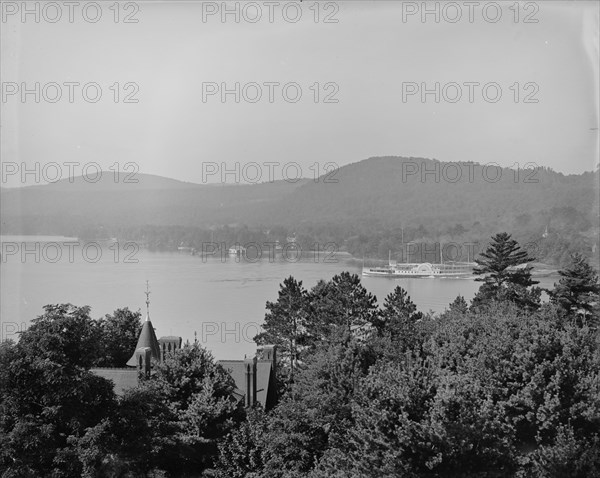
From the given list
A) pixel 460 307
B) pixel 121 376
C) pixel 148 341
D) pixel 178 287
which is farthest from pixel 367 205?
pixel 121 376

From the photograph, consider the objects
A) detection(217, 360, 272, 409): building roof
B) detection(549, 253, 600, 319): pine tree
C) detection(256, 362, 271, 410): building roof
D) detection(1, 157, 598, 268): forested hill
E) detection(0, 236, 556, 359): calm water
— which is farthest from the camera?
detection(1, 157, 598, 268): forested hill

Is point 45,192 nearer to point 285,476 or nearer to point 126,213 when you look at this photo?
point 126,213

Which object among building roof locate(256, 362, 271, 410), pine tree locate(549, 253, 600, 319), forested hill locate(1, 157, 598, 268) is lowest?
building roof locate(256, 362, 271, 410)

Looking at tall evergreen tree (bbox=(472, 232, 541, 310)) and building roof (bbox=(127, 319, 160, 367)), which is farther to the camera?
tall evergreen tree (bbox=(472, 232, 541, 310))

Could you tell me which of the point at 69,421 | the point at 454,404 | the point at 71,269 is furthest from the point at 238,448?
the point at 71,269

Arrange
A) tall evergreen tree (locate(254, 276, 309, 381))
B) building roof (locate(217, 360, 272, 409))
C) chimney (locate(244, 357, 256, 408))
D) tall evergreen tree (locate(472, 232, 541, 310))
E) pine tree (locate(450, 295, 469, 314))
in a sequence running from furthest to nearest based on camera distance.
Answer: tall evergreen tree (locate(472, 232, 541, 310)) < tall evergreen tree (locate(254, 276, 309, 381)) < pine tree (locate(450, 295, 469, 314)) < building roof (locate(217, 360, 272, 409)) < chimney (locate(244, 357, 256, 408))

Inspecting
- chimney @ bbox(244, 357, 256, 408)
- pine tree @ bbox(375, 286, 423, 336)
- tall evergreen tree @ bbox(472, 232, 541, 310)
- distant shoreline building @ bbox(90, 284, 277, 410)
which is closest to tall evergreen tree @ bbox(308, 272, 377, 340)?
pine tree @ bbox(375, 286, 423, 336)

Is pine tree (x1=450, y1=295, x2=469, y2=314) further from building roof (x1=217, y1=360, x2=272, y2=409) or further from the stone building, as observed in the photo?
building roof (x1=217, y1=360, x2=272, y2=409)

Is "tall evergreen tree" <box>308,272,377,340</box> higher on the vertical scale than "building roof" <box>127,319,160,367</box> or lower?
higher

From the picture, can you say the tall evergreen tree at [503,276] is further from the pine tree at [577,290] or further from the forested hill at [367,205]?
the forested hill at [367,205]
